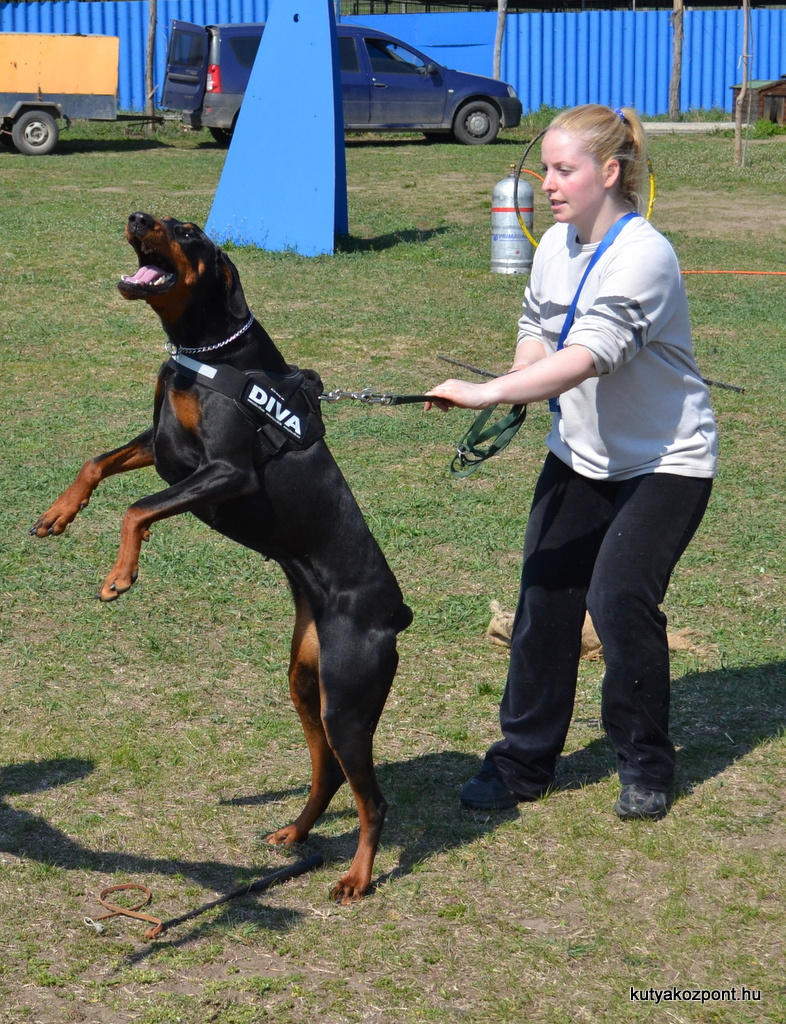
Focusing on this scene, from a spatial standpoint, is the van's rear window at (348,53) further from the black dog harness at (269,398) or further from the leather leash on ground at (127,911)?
the leather leash on ground at (127,911)

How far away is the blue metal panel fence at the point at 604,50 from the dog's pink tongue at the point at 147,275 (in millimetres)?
26796

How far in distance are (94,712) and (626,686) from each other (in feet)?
6.37

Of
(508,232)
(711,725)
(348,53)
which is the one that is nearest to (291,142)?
(508,232)

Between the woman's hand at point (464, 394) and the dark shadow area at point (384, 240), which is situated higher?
the dark shadow area at point (384, 240)

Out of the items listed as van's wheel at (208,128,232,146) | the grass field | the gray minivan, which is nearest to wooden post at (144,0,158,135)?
van's wheel at (208,128,232,146)

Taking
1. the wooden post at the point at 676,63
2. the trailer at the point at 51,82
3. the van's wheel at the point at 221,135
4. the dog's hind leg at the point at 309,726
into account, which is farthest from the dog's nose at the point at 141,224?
the wooden post at the point at 676,63

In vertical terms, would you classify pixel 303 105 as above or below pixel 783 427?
above

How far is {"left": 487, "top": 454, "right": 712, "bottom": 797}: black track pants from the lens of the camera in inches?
135

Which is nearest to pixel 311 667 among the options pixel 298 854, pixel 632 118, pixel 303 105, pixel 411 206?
pixel 298 854

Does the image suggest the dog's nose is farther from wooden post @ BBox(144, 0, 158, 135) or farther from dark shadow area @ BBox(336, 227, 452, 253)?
wooden post @ BBox(144, 0, 158, 135)

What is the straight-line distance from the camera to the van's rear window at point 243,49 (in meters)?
20.1

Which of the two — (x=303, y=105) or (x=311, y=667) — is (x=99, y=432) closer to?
(x=311, y=667)

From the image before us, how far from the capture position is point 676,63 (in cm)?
2675

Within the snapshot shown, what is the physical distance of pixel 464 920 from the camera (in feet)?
10.5
